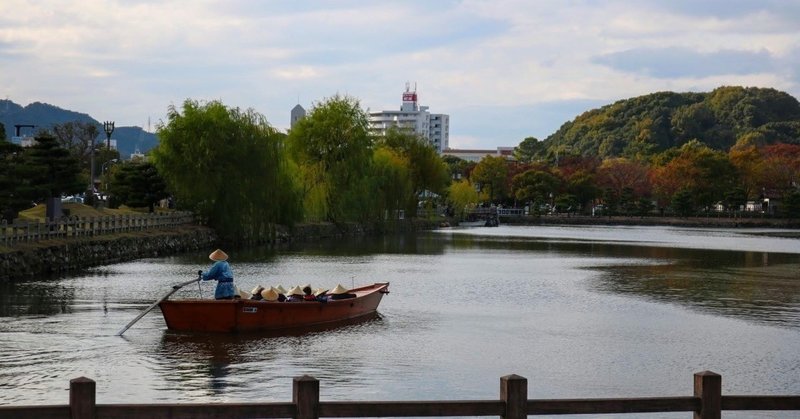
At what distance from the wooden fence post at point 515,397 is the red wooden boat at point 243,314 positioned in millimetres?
14016

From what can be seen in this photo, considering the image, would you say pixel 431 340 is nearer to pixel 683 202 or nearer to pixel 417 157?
pixel 417 157

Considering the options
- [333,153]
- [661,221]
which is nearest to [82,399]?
[333,153]

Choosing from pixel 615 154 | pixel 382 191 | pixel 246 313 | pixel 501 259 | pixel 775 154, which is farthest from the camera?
pixel 615 154

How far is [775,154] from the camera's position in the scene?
136875mm

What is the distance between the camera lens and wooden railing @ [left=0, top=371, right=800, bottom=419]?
25.6 ft

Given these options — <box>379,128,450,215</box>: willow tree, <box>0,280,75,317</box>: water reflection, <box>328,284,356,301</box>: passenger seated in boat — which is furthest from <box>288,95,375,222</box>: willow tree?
<box>328,284,356,301</box>: passenger seated in boat

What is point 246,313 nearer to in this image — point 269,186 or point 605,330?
point 605,330

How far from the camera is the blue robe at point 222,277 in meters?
21.8

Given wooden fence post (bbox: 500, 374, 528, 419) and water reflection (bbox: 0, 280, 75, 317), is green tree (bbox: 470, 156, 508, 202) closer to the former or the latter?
water reflection (bbox: 0, 280, 75, 317)

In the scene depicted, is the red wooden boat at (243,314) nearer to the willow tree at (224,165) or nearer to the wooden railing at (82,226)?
the wooden railing at (82,226)

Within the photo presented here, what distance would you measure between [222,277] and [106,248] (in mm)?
21613

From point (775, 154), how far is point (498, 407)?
138 metres

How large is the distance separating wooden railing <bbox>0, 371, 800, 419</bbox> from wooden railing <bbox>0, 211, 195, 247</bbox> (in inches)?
1024

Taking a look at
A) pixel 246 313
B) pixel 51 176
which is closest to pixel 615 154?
pixel 51 176
